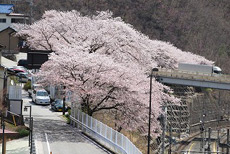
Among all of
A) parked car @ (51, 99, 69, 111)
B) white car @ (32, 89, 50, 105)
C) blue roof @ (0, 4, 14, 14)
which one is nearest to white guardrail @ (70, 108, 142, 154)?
parked car @ (51, 99, 69, 111)

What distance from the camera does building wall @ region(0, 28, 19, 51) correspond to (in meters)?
74.8

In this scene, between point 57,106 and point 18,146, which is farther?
point 57,106

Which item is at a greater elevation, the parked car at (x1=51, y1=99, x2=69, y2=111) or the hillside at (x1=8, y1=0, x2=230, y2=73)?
A: the hillside at (x1=8, y1=0, x2=230, y2=73)

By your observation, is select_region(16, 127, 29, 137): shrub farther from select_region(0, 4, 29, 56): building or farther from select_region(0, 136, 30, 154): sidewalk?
select_region(0, 4, 29, 56): building

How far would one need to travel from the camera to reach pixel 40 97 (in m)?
46.2

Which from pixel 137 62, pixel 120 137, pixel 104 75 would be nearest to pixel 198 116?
pixel 137 62

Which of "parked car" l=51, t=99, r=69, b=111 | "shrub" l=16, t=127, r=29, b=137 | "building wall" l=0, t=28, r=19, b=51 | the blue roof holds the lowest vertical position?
"shrub" l=16, t=127, r=29, b=137

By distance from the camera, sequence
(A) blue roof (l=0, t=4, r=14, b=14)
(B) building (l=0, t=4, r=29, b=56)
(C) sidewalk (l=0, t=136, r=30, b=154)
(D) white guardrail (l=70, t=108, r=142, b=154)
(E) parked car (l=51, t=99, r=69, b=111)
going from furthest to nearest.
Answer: (A) blue roof (l=0, t=4, r=14, b=14), (B) building (l=0, t=4, r=29, b=56), (E) parked car (l=51, t=99, r=69, b=111), (C) sidewalk (l=0, t=136, r=30, b=154), (D) white guardrail (l=70, t=108, r=142, b=154)

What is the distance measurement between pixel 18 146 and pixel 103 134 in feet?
16.7

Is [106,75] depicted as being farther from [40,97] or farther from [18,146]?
[40,97]

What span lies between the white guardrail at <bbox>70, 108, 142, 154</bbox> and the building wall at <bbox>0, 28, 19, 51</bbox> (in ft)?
134

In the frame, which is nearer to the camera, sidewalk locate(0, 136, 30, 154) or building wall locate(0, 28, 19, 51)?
sidewalk locate(0, 136, 30, 154)

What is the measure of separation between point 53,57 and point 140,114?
300 inches

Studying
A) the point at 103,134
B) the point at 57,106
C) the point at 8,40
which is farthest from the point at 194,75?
the point at 8,40
